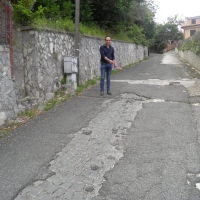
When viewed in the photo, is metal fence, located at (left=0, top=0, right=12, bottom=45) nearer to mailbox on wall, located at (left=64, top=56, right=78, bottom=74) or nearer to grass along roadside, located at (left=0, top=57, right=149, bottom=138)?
grass along roadside, located at (left=0, top=57, right=149, bottom=138)

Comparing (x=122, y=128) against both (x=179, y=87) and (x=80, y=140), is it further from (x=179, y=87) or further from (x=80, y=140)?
(x=179, y=87)

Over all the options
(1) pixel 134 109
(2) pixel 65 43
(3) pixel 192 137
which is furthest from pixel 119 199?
(2) pixel 65 43

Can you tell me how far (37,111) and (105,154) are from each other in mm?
2810

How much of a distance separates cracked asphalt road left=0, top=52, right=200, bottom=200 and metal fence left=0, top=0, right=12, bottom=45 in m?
1.87

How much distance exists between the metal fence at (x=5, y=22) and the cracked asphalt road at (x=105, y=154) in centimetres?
187

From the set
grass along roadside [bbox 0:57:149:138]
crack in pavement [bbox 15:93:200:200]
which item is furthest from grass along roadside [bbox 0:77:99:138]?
crack in pavement [bbox 15:93:200:200]

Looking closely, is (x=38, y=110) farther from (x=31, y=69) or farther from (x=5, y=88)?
(x=5, y=88)

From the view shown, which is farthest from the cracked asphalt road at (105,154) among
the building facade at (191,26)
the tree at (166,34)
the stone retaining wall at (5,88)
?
the building facade at (191,26)

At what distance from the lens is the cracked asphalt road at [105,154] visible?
2.97 m

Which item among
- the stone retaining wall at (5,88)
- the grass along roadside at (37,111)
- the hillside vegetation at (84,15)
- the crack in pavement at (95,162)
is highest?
the hillside vegetation at (84,15)

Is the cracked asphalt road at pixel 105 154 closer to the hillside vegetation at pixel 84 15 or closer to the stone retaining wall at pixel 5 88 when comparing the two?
the stone retaining wall at pixel 5 88

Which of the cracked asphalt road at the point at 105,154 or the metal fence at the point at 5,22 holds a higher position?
the metal fence at the point at 5,22

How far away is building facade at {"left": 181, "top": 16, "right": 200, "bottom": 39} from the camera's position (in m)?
55.9

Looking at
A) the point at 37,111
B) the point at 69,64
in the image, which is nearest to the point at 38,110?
the point at 37,111
